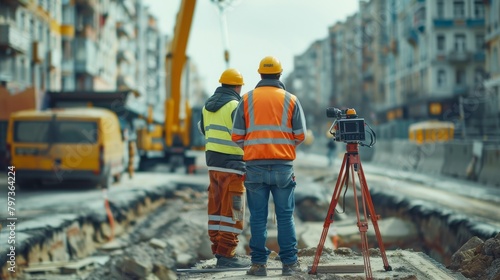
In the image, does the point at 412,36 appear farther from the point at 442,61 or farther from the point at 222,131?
the point at 222,131

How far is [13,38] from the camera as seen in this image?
1394 inches

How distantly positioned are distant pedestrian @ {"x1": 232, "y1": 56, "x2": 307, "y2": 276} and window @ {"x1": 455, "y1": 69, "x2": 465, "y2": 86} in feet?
179

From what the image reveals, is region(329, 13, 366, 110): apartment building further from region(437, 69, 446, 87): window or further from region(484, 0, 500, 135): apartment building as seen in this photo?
region(484, 0, 500, 135): apartment building

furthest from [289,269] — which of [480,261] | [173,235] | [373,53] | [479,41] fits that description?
[373,53]

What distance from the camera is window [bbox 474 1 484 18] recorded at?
50.6 meters

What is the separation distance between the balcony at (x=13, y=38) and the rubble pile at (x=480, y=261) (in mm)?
31191

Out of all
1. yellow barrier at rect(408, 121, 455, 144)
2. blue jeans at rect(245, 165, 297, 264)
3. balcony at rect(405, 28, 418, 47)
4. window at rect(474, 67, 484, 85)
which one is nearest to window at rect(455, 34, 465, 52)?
window at rect(474, 67, 484, 85)

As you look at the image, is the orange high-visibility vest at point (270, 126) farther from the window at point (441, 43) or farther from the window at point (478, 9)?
Result: the window at point (441, 43)

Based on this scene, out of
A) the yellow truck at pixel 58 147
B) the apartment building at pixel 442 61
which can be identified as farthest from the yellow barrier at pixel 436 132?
the yellow truck at pixel 58 147

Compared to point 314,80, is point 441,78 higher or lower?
lower

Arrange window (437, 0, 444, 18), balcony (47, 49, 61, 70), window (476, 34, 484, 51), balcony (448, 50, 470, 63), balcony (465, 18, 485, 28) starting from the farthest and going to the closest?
balcony (448, 50, 470, 63) < window (476, 34, 484, 51) < window (437, 0, 444, 18) < balcony (465, 18, 485, 28) < balcony (47, 49, 61, 70)

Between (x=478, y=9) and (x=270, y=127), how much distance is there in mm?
49406

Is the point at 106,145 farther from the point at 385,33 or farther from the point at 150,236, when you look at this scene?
the point at 385,33

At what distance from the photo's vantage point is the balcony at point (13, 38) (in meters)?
34.5
